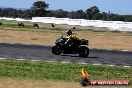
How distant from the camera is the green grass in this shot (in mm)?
16188

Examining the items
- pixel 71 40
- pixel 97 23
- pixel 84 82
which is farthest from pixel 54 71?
pixel 97 23

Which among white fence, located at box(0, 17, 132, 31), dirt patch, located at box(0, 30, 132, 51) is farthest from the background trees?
dirt patch, located at box(0, 30, 132, 51)

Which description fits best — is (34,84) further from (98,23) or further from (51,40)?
(98,23)

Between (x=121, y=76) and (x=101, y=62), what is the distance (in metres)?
5.99

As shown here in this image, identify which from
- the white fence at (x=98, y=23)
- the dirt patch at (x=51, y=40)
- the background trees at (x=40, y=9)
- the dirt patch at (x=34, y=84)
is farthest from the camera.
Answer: the background trees at (x=40, y=9)

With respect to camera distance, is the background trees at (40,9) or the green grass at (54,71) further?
the background trees at (40,9)

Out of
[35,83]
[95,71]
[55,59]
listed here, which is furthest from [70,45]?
[35,83]

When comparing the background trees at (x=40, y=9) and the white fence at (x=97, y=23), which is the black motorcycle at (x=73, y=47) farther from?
the background trees at (x=40, y=9)

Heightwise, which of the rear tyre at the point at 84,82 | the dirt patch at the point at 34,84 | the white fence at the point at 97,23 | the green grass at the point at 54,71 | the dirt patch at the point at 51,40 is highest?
the rear tyre at the point at 84,82

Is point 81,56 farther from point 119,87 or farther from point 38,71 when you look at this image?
point 119,87

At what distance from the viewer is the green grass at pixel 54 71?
16.2 metres

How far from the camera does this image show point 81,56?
25.9 m

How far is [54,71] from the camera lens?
17.7m

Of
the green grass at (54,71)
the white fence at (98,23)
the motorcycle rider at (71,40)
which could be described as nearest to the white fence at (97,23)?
the white fence at (98,23)
